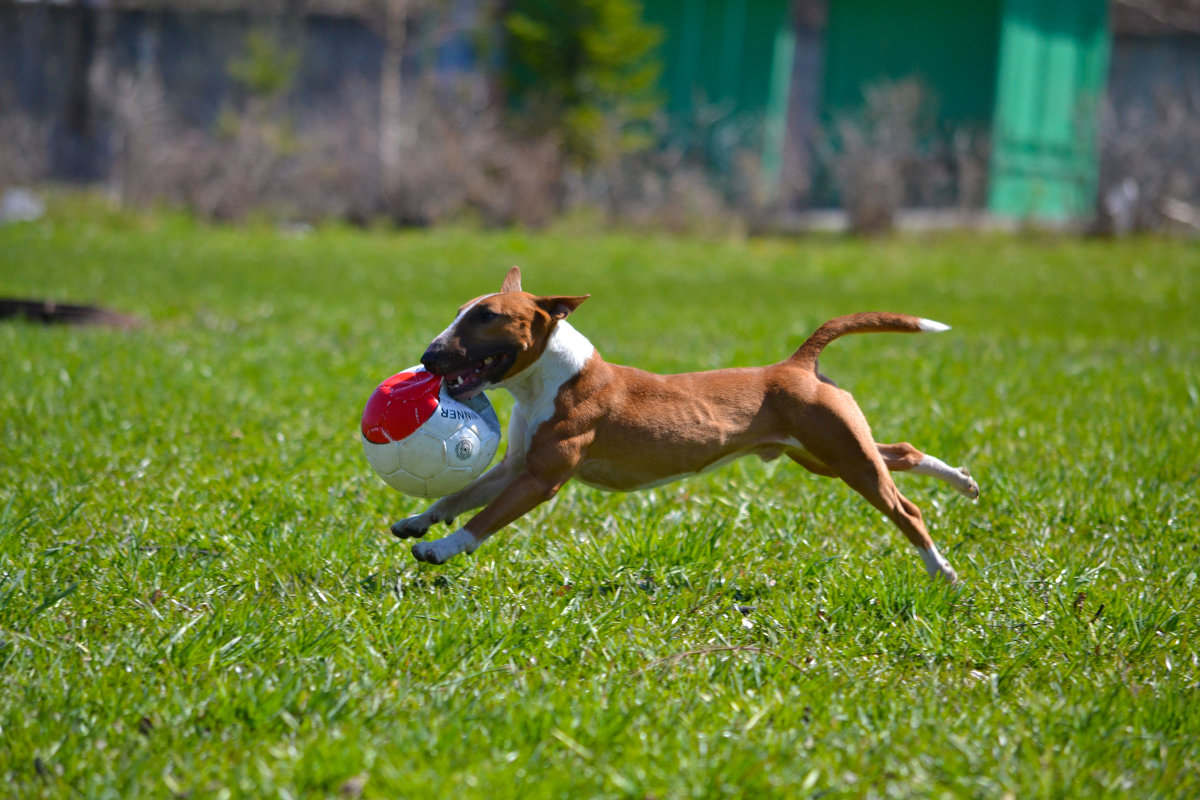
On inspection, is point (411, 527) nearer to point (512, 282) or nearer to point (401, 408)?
point (401, 408)

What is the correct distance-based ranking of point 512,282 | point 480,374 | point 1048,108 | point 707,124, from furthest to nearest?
point 707,124 → point 1048,108 → point 512,282 → point 480,374

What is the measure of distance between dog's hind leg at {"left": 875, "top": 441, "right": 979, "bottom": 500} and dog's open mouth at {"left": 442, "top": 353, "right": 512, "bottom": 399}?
138cm

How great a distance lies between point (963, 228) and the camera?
19078 mm

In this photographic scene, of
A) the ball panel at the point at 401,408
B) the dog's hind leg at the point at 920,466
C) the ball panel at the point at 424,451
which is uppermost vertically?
the ball panel at the point at 401,408

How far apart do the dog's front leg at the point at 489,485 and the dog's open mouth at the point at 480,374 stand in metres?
0.23

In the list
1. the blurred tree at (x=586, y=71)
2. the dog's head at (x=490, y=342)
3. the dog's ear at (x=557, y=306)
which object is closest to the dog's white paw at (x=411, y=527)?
the dog's head at (x=490, y=342)

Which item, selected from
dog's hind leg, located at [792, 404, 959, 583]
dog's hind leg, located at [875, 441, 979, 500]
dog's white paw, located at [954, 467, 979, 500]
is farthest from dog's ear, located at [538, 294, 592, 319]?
dog's white paw, located at [954, 467, 979, 500]

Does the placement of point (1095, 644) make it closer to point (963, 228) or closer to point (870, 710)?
point (870, 710)

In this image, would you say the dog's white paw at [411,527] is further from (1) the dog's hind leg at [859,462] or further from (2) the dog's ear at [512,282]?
(1) the dog's hind leg at [859,462]

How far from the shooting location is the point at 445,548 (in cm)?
374

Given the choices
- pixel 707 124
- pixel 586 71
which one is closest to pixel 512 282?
pixel 586 71

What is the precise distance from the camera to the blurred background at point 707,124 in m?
18.7

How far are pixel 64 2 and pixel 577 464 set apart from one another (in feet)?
79.9

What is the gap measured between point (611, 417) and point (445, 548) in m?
0.71
